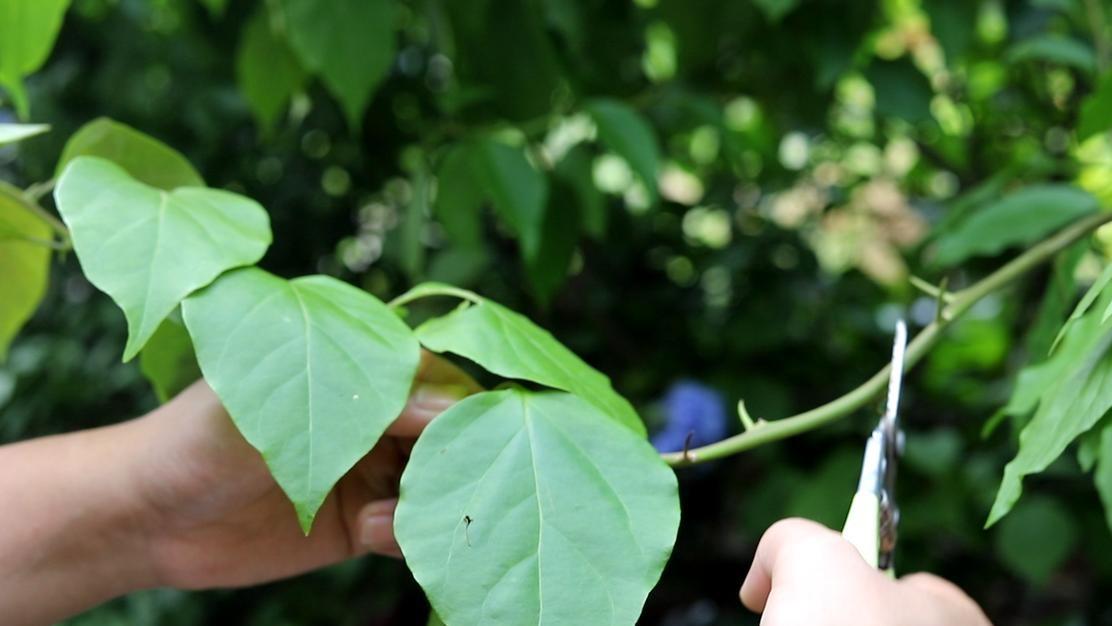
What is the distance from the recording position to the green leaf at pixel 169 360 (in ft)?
1.30

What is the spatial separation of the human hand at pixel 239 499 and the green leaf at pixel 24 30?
0.73 ft

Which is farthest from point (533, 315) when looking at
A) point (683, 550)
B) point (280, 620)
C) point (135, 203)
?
point (135, 203)

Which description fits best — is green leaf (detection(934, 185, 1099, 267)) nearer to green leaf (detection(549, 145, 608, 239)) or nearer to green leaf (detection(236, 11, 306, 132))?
green leaf (detection(549, 145, 608, 239))

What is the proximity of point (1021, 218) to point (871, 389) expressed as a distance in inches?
10.2

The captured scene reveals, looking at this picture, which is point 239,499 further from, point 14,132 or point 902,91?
point 902,91

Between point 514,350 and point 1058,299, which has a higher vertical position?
point 514,350

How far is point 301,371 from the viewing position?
0.31 meters

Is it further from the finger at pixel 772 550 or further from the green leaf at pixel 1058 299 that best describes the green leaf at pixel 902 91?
the finger at pixel 772 550

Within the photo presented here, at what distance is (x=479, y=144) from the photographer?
674 millimetres

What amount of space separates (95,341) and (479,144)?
2.34 ft

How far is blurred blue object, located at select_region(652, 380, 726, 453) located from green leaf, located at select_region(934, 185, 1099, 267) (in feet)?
1.00

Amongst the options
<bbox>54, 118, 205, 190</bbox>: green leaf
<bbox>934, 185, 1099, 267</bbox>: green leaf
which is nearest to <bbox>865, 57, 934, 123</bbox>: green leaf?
<bbox>934, 185, 1099, 267</bbox>: green leaf

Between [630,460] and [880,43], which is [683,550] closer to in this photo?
[880,43]

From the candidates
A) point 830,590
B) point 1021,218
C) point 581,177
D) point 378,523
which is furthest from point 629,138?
point 830,590
